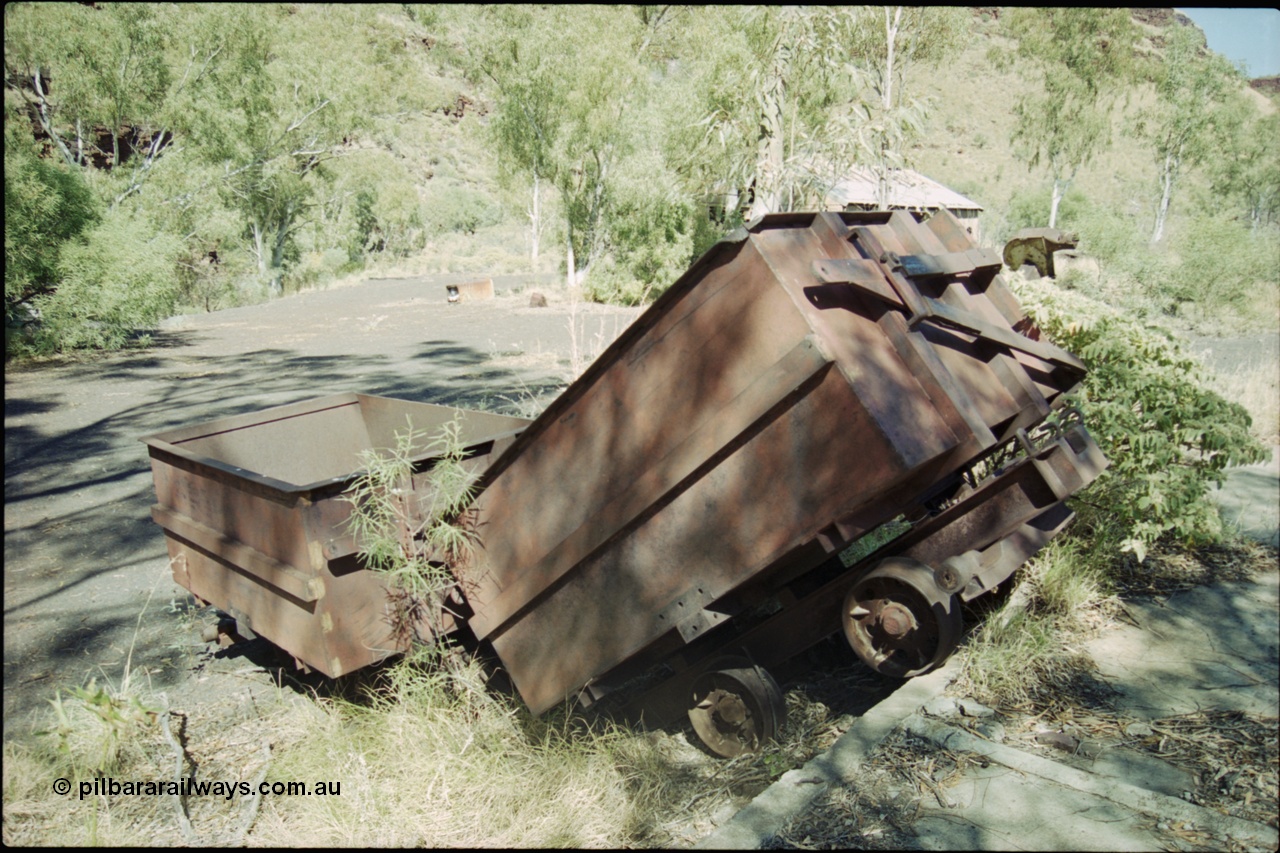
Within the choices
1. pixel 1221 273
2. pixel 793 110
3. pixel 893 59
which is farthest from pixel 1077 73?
pixel 793 110

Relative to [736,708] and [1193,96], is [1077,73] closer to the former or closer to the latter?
[1193,96]

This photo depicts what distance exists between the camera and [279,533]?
3.51 metres

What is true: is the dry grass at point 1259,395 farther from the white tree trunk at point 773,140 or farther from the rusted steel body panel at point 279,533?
the rusted steel body panel at point 279,533

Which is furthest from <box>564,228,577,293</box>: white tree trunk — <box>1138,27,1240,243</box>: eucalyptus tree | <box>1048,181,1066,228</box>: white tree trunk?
<box>1138,27,1240,243</box>: eucalyptus tree

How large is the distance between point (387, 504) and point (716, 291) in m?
1.72

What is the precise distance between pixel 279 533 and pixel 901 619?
2.66 metres

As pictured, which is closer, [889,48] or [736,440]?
[736,440]

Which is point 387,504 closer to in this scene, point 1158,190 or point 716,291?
point 716,291

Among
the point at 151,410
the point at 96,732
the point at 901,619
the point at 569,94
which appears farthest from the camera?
the point at 569,94

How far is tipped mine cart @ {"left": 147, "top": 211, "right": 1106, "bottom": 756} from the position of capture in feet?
9.30

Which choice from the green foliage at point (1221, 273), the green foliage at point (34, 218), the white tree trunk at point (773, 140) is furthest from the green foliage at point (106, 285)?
the green foliage at point (1221, 273)

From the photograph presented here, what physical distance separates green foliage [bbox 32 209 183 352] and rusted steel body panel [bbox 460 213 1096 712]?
45.3 feet

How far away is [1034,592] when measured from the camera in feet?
14.2

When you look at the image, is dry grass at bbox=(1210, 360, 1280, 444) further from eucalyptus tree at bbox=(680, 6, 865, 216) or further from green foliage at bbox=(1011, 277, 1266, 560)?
eucalyptus tree at bbox=(680, 6, 865, 216)
